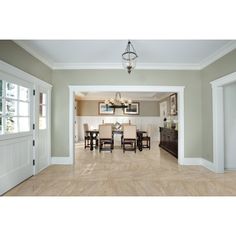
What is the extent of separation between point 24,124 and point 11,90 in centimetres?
71

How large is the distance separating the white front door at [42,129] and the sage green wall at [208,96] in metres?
3.88

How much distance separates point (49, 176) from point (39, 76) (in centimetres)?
215

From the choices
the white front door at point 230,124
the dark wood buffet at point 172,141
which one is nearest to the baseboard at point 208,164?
the white front door at point 230,124

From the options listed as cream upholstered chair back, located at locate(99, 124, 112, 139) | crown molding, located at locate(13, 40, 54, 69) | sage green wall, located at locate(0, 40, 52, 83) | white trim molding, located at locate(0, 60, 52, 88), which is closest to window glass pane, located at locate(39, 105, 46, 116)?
white trim molding, located at locate(0, 60, 52, 88)

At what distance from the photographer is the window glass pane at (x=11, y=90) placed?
2836mm

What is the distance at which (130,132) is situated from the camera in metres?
6.08

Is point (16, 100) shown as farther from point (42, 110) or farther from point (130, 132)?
point (130, 132)

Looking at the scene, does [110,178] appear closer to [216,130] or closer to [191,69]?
[216,130]

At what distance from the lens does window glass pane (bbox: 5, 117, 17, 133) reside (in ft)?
9.26

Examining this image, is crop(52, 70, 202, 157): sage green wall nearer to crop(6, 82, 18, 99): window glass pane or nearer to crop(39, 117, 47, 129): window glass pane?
crop(39, 117, 47, 129): window glass pane

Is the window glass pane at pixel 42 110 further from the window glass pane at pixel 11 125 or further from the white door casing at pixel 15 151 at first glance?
the window glass pane at pixel 11 125
